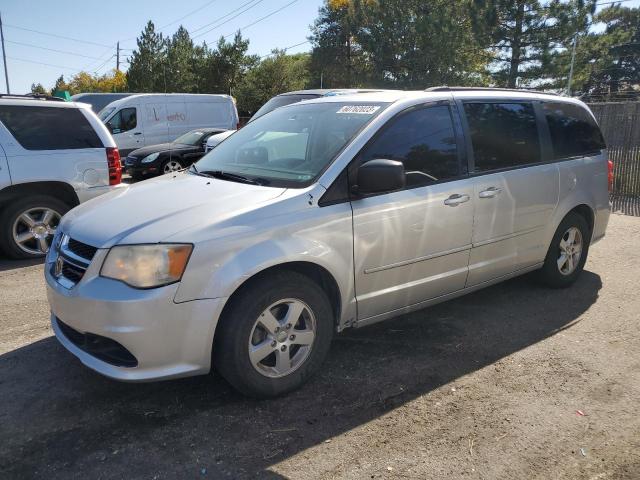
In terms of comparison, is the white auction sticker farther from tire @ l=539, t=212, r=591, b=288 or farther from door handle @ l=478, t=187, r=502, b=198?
tire @ l=539, t=212, r=591, b=288

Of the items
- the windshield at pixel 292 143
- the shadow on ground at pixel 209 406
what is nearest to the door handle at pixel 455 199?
the windshield at pixel 292 143

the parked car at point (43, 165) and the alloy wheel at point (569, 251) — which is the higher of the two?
the parked car at point (43, 165)

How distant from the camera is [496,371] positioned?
357cm

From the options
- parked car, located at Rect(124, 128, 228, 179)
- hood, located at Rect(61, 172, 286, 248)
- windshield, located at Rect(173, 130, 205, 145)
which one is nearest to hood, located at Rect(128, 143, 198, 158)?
parked car, located at Rect(124, 128, 228, 179)

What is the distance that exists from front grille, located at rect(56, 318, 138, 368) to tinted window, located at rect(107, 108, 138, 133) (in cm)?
1385

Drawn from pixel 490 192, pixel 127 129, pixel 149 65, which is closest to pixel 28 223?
pixel 490 192

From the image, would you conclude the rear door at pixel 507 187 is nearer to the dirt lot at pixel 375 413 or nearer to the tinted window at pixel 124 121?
the dirt lot at pixel 375 413

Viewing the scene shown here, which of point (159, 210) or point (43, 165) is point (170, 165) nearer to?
point (43, 165)

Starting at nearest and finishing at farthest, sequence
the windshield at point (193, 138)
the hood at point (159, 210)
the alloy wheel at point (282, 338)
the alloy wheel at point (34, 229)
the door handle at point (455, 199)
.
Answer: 1. the hood at point (159, 210)
2. the alloy wheel at point (282, 338)
3. the door handle at point (455, 199)
4. the alloy wheel at point (34, 229)
5. the windshield at point (193, 138)

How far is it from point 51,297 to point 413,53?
34.8 meters

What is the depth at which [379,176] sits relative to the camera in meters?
3.20

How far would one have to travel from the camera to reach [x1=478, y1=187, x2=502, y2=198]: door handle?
13.1ft

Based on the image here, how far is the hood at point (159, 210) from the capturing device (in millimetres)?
2861

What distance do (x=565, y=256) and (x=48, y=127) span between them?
5.94 metres
